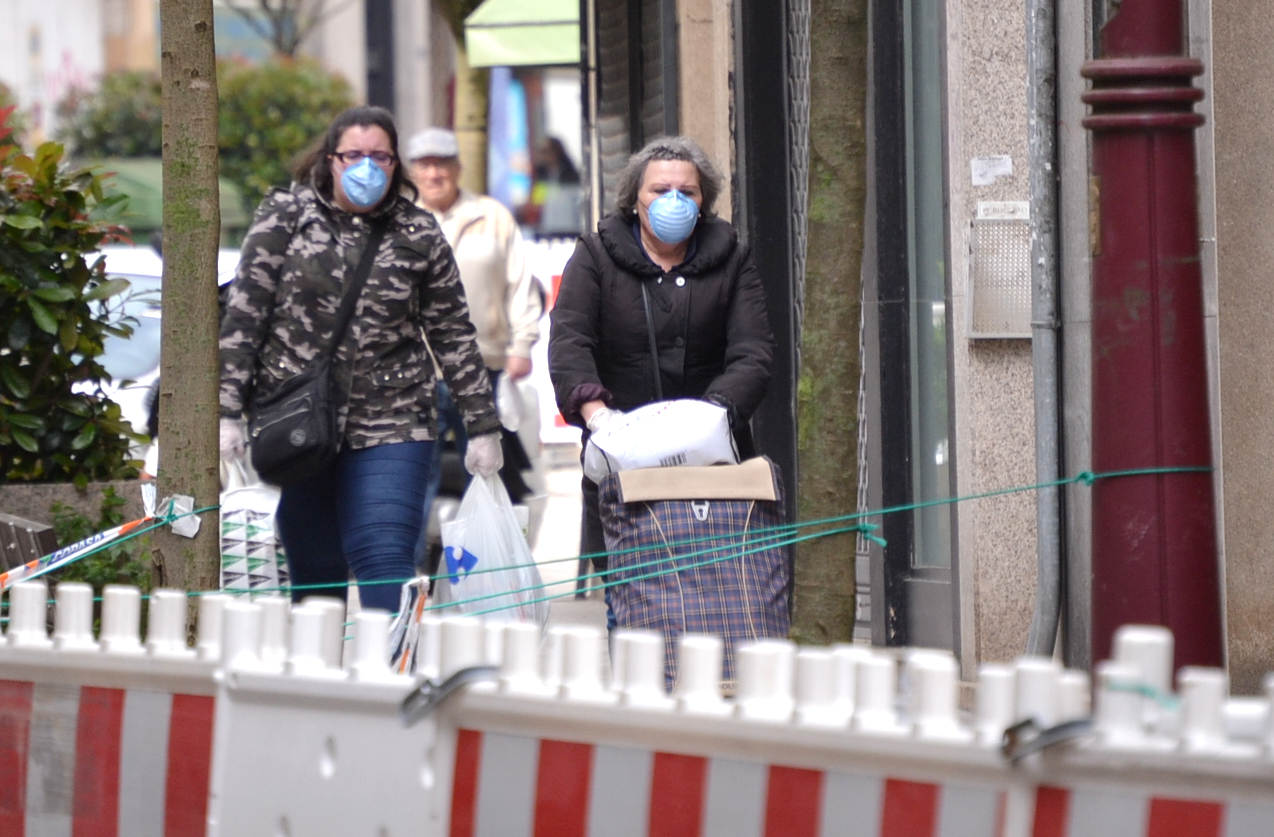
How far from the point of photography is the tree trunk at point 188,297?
4.21 m

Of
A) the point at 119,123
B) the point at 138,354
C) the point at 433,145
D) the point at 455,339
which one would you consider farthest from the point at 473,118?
the point at 119,123

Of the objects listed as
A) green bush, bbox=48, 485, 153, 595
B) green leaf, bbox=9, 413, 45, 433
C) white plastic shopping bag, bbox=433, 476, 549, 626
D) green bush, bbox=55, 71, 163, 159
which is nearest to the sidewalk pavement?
white plastic shopping bag, bbox=433, 476, 549, 626

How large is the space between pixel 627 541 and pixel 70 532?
238 cm

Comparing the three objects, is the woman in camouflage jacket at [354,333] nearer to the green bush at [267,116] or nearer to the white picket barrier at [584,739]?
the white picket barrier at [584,739]

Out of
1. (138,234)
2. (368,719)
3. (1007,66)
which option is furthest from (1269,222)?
(138,234)

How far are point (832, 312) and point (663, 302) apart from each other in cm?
109

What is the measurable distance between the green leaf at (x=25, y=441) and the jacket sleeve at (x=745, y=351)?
256 cm

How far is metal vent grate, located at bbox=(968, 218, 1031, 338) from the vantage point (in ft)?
19.6

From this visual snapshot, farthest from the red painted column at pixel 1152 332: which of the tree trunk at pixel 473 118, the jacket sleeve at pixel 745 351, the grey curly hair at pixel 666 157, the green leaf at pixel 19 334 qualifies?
the tree trunk at pixel 473 118

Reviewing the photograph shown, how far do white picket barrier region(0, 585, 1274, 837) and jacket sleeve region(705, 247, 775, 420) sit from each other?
2.37m

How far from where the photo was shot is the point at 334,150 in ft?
18.1

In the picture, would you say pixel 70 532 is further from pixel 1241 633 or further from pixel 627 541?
pixel 1241 633

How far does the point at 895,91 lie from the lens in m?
7.03

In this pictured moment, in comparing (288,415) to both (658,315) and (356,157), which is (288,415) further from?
(658,315)
